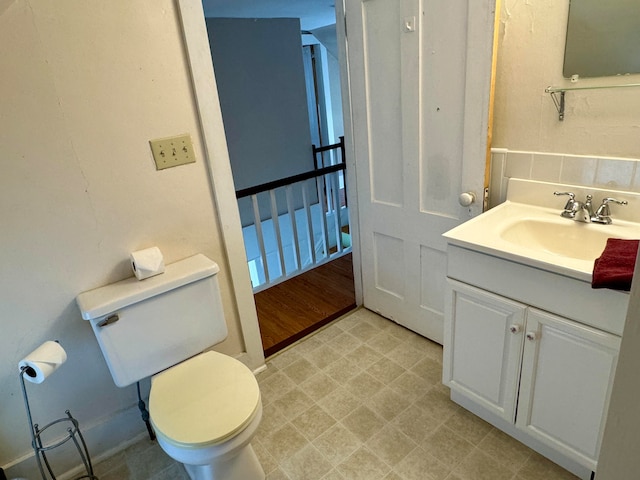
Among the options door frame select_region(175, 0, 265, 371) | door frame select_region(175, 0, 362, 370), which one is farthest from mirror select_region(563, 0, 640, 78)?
door frame select_region(175, 0, 265, 371)

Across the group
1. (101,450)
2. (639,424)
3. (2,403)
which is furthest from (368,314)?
(639,424)

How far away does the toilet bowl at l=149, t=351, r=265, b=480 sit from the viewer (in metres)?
1.24

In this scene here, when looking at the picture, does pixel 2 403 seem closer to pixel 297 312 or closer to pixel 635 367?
pixel 297 312

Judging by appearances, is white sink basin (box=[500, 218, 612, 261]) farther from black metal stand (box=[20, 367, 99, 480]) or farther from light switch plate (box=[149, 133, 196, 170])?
black metal stand (box=[20, 367, 99, 480])

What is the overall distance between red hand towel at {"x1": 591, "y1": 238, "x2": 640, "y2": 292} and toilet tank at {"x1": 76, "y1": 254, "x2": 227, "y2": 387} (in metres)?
1.30

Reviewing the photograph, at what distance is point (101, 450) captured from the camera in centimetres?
170

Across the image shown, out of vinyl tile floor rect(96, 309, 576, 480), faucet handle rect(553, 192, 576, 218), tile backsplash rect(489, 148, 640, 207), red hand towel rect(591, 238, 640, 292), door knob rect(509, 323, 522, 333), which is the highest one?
tile backsplash rect(489, 148, 640, 207)

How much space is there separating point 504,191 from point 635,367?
143cm

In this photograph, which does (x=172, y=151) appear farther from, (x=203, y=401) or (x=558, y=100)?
(x=558, y=100)

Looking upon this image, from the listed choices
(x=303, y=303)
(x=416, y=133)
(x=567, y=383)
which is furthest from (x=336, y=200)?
(x=567, y=383)

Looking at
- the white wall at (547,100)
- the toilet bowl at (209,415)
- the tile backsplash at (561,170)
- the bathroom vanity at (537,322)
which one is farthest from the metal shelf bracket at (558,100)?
the toilet bowl at (209,415)

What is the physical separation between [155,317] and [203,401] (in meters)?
0.38

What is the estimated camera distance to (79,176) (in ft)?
4.74

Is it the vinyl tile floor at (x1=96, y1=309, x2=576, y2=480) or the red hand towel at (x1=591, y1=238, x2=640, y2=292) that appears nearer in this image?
the red hand towel at (x1=591, y1=238, x2=640, y2=292)
